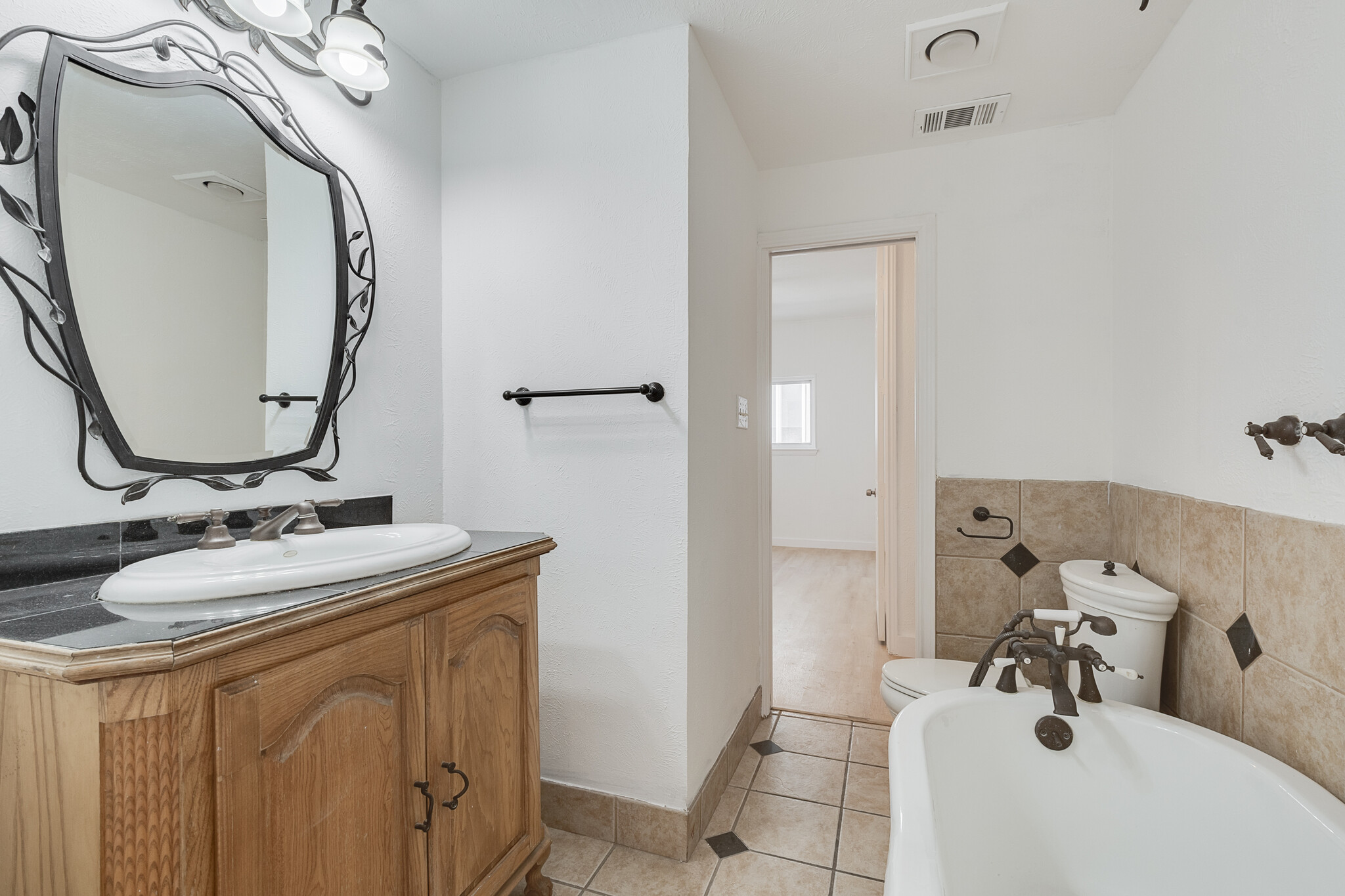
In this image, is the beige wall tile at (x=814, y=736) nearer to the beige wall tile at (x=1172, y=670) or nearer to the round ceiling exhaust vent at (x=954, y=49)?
the beige wall tile at (x=1172, y=670)

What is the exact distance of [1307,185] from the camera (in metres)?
1.15

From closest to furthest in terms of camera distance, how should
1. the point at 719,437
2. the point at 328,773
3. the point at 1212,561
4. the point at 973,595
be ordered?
the point at 328,773 < the point at 1212,561 < the point at 719,437 < the point at 973,595

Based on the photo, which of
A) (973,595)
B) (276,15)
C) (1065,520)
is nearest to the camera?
(276,15)

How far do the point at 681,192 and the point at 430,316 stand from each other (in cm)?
86

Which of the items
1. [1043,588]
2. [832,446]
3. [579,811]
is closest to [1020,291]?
[1043,588]

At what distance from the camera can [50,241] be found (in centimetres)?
102

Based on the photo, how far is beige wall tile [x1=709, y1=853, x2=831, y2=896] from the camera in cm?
Answer: 154

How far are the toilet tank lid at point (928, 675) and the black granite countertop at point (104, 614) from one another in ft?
5.36

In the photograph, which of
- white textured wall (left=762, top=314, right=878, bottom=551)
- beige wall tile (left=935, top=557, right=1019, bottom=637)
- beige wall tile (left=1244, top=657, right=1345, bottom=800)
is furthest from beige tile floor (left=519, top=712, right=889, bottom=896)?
white textured wall (left=762, top=314, right=878, bottom=551)

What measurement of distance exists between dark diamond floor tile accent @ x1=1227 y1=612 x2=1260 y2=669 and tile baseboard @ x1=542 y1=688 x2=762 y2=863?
1353 millimetres

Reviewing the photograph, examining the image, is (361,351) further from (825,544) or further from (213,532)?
(825,544)

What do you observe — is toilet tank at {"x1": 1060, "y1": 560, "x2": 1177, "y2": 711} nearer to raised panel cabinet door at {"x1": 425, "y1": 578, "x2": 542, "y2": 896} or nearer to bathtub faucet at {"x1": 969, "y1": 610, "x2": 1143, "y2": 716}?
bathtub faucet at {"x1": 969, "y1": 610, "x2": 1143, "y2": 716}

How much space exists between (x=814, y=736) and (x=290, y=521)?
2018 mm

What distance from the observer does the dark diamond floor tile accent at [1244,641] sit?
4.30 ft
